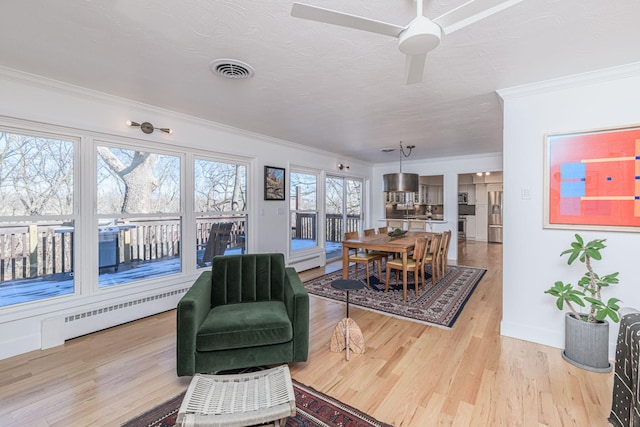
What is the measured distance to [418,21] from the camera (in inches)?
49.4

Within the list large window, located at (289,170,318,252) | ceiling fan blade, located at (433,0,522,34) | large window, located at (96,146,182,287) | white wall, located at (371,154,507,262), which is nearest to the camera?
ceiling fan blade, located at (433,0,522,34)

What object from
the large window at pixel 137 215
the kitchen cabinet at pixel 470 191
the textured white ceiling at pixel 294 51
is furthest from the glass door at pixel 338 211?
the kitchen cabinet at pixel 470 191

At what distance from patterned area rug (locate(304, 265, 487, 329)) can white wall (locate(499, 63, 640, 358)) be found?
0.69 m

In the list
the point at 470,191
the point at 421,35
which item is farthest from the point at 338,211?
the point at 470,191

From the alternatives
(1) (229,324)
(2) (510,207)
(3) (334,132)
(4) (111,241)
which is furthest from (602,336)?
(4) (111,241)

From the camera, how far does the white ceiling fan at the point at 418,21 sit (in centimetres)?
116

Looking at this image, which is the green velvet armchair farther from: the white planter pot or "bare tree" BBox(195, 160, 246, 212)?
the white planter pot

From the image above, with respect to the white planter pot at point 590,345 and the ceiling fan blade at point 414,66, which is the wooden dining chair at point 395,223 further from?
the ceiling fan blade at point 414,66

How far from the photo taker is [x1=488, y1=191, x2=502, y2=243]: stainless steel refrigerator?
8789mm

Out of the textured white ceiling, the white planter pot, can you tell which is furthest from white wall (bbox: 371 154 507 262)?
the white planter pot

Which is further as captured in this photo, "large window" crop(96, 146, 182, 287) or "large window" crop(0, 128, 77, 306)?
"large window" crop(96, 146, 182, 287)

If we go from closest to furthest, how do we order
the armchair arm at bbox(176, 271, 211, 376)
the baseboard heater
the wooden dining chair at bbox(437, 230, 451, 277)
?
the armchair arm at bbox(176, 271, 211, 376) → the baseboard heater → the wooden dining chair at bbox(437, 230, 451, 277)

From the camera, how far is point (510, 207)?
8.83ft

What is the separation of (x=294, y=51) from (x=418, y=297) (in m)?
3.24
